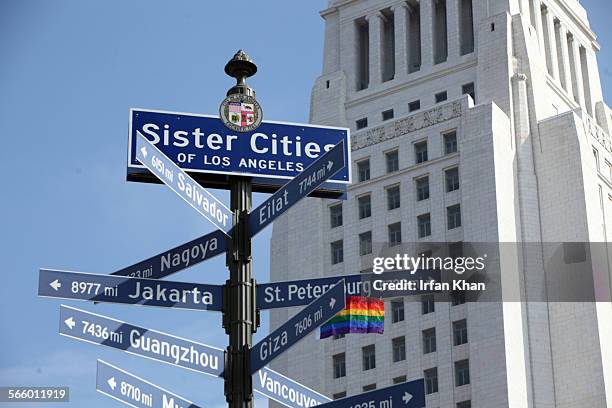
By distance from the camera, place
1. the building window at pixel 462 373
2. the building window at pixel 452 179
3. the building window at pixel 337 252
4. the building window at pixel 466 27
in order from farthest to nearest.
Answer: the building window at pixel 466 27
the building window at pixel 337 252
the building window at pixel 452 179
the building window at pixel 462 373

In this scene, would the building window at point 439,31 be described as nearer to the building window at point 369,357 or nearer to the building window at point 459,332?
the building window at point 459,332

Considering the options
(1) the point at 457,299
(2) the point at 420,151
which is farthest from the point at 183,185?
(2) the point at 420,151

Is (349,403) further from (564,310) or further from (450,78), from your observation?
(450,78)

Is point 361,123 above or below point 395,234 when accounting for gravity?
above

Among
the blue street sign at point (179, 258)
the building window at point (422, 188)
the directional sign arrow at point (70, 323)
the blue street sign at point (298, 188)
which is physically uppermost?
the building window at point (422, 188)

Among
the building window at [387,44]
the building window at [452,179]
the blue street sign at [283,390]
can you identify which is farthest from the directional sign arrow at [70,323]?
the building window at [387,44]

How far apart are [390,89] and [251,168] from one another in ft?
234

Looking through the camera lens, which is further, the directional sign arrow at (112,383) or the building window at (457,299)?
the building window at (457,299)

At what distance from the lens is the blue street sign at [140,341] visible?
1418cm

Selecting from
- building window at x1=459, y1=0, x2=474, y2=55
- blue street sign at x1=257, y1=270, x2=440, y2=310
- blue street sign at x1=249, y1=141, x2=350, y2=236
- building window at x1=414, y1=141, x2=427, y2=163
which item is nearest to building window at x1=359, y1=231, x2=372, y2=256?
building window at x1=414, y1=141, x2=427, y2=163

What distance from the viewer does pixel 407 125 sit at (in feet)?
273

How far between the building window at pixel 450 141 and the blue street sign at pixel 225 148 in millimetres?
65778

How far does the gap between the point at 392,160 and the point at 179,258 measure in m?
68.7

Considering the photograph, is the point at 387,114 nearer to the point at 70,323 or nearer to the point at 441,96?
the point at 441,96
